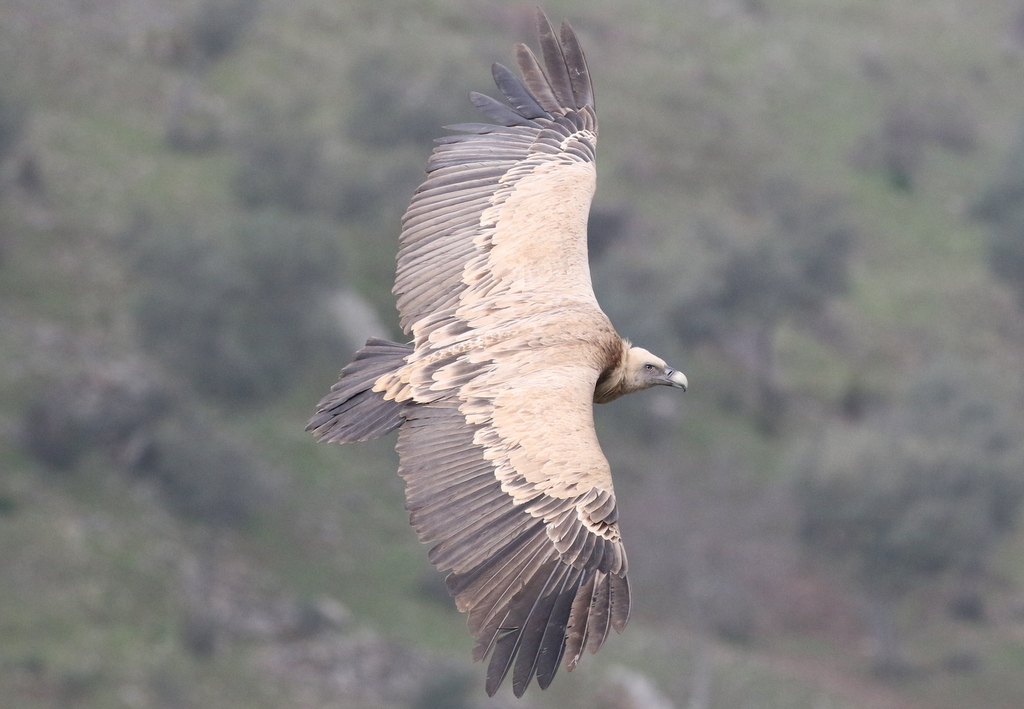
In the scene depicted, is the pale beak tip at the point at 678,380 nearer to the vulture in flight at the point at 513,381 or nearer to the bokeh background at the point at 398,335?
the vulture in flight at the point at 513,381

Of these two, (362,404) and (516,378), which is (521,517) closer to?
(516,378)

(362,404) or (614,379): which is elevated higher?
(362,404)

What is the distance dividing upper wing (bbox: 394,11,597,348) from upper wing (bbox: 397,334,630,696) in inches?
44.4

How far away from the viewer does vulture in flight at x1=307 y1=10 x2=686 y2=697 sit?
311 inches

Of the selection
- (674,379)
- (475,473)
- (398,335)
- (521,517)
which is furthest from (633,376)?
(398,335)

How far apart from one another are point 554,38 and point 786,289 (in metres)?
43.7

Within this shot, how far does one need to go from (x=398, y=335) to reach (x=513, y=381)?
3673cm

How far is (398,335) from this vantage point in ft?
149

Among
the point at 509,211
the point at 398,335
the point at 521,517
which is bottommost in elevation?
the point at 521,517

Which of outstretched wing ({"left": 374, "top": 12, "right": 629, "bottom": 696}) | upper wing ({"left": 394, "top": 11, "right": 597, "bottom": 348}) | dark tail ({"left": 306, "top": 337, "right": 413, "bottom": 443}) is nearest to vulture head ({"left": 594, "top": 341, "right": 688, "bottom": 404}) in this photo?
outstretched wing ({"left": 374, "top": 12, "right": 629, "bottom": 696})

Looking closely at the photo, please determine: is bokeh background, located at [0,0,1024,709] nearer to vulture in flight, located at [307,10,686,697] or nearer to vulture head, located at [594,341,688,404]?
vulture in flight, located at [307,10,686,697]

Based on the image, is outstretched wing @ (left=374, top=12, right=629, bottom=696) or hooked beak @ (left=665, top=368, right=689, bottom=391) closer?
outstretched wing @ (left=374, top=12, right=629, bottom=696)

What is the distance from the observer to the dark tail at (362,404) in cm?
906

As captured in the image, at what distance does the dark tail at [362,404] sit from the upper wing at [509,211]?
0.25 m
